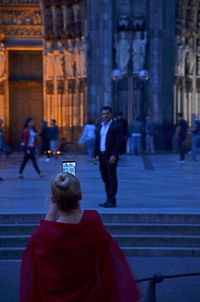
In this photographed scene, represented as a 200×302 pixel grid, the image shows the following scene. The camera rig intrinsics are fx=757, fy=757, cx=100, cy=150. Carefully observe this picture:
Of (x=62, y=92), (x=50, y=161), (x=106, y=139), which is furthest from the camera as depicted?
(x=62, y=92)

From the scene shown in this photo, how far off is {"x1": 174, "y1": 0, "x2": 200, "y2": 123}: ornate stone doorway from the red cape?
88.6ft

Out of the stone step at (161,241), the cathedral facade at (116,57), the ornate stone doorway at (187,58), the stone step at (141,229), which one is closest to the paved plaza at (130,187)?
the stone step at (141,229)

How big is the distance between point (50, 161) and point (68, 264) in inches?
871

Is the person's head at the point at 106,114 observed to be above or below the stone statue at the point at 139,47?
below

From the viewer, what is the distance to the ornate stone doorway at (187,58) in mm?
31203

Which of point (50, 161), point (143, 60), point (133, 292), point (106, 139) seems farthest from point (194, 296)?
point (143, 60)

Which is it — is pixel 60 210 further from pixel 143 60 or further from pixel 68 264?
pixel 143 60

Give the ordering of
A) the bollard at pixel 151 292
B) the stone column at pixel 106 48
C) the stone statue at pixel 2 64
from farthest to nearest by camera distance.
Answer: the stone statue at pixel 2 64 < the stone column at pixel 106 48 < the bollard at pixel 151 292

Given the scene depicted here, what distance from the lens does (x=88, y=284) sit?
4.48m

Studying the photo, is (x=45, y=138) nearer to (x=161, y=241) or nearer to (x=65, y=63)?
(x=65, y=63)

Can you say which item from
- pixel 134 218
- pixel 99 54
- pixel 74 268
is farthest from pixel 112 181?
pixel 99 54

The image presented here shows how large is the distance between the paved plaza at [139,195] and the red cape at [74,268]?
3.75 m

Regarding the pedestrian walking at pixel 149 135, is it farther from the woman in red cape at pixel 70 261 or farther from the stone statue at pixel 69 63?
the woman in red cape at pixel 70 261

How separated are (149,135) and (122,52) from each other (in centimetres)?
344
